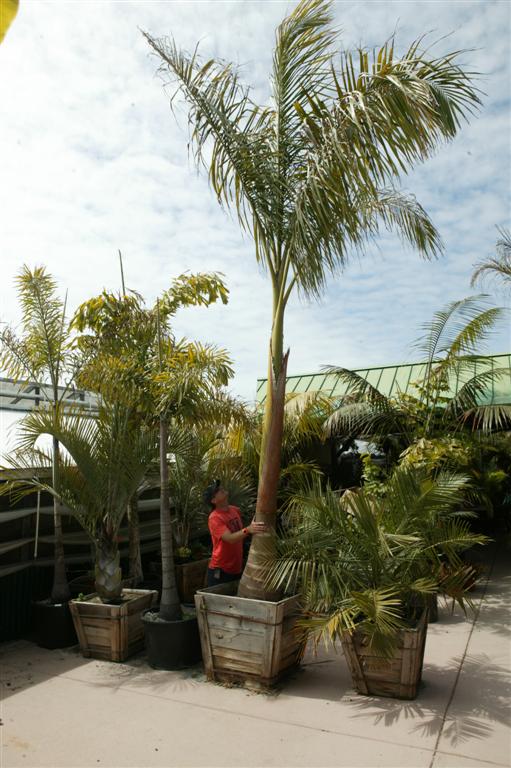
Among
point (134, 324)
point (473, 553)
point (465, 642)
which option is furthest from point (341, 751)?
point (473, 553)

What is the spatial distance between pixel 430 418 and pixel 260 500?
471 cm

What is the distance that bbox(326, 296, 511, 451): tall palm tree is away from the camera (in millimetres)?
9367

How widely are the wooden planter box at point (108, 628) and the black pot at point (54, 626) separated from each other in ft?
1.02

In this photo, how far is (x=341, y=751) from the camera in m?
4.04

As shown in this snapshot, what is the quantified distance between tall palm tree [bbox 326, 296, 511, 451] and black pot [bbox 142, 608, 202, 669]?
500 centimetres

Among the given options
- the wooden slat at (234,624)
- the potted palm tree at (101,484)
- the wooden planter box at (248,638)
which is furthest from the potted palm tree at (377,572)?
the potted palm tree at (101,484)

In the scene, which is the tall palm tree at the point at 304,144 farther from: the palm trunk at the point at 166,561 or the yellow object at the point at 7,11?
the yellow object at the point at 7,11

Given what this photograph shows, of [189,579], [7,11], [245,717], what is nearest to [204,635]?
[245,717]

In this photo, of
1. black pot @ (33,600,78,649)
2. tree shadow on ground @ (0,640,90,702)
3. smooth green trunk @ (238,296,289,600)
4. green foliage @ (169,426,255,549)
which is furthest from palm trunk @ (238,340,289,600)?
green foliage @ (169,426,255,549)

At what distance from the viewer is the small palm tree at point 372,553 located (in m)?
4.89

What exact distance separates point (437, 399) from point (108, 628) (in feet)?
19.2

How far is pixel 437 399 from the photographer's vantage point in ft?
30.6

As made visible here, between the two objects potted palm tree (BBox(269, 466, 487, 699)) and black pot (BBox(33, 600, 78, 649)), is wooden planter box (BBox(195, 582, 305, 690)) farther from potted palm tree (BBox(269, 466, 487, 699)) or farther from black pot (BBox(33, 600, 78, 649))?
black pot (BBox(33, 600, 78, 649))

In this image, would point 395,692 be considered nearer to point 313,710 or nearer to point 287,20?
point 313,710
